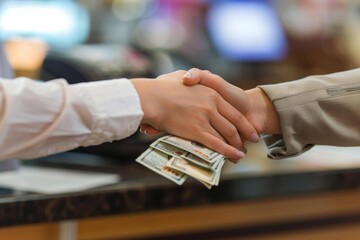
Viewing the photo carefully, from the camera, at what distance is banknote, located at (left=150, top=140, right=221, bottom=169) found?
3.86 feet

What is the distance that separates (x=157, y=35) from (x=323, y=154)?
11.6 ft

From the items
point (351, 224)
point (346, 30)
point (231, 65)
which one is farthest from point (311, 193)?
point (346, 30)

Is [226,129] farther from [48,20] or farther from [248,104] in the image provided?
[48,20]

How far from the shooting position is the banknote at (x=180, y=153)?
3.86 feet

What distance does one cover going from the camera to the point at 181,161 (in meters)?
1.17

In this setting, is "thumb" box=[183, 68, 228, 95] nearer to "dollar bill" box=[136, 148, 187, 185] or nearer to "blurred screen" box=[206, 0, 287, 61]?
"dollar bill" box=[136, 148, 187, 185]

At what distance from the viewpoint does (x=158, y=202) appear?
1.56 metres

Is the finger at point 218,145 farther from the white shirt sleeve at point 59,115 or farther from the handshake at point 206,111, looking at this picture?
the white shirt sleeve at point 59,115

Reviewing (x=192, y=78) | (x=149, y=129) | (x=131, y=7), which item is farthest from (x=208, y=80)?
(x=131, y=7)

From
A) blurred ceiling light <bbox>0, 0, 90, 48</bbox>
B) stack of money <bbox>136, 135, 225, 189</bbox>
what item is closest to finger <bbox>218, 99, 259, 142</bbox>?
stack of money <bbox>136, 135, 225, 189</bbox>

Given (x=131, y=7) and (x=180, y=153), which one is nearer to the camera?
(x=180, y=153)

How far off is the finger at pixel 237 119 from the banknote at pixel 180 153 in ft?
0.42

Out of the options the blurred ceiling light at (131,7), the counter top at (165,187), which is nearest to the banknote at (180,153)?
the counter top at (165,187)

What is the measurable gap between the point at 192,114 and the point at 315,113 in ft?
0.74
